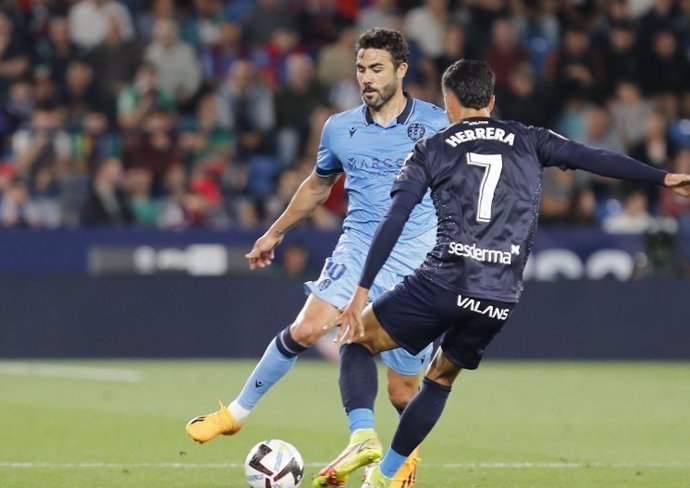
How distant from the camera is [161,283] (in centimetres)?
1502

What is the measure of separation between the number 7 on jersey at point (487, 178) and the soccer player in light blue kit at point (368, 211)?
114cm

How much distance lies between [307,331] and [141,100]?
9.89 meters

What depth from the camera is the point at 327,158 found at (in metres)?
7.60

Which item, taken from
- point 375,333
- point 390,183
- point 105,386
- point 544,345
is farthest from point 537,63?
point 375,333

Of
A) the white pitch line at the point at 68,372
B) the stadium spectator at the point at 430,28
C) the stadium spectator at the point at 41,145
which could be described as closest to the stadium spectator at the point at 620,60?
the stadium spectator at the point at 430,28

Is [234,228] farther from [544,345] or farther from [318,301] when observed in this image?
[318,301]

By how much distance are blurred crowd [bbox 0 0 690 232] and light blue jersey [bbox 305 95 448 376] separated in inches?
316

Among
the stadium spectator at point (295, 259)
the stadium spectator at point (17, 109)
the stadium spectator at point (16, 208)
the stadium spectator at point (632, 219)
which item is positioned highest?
the stadium spectator at point (17, 109)

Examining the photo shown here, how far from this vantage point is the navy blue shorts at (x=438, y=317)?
6297 mm

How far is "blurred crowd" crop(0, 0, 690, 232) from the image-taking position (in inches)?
621

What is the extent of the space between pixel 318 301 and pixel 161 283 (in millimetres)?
7854

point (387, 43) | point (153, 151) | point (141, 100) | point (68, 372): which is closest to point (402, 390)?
point (387, 43)

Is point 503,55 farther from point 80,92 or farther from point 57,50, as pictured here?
point 57,50

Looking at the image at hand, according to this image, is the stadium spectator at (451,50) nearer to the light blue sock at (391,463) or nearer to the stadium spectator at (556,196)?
the stadium spectator at (556,196)
